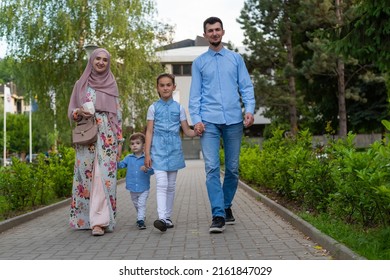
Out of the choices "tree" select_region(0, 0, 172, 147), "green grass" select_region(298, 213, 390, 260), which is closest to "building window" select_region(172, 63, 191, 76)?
"tree" select_region(0, 0, 172, 147)

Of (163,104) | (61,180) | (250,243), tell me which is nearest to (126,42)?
(61,180)

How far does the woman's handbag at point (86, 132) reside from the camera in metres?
7.42

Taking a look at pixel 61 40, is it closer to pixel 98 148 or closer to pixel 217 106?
pixel 98 148

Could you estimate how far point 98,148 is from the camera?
751cm

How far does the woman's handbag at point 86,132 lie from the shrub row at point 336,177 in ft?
9.41

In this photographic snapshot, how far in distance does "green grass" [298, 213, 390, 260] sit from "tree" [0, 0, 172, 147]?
1889cm

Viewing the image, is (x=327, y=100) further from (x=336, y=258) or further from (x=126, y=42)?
(x=336, y=258)

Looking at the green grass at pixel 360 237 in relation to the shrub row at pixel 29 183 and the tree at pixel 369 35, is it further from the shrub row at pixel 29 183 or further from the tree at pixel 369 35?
the tree at pixel 369 35

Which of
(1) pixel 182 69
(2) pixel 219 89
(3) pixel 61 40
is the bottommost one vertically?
(2) pixel 219 89

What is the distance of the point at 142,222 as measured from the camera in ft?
25.7

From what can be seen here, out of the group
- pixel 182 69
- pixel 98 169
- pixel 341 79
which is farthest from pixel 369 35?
pixel 182 69

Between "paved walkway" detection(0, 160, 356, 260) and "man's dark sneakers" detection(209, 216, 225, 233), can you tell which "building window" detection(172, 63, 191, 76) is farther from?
"man's dark sneakers" detection(209, 216, 225, 233)

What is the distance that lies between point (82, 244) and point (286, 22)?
32850 millimetres

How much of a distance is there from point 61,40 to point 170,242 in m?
19.7
